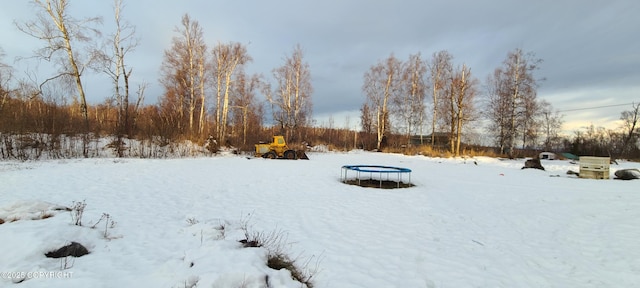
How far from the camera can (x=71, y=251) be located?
11.3ft

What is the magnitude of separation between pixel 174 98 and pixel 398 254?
29.9 m

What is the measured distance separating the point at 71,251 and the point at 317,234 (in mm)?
3683

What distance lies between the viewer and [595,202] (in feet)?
26.2

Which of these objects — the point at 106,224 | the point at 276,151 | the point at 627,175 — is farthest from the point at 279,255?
the point at 627,175

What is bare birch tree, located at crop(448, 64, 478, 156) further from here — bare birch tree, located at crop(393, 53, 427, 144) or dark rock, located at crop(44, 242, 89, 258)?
dark rock, located at crop(44, 242, 89, 258)

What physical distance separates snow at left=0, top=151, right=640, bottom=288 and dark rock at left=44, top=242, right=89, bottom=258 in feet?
0.42

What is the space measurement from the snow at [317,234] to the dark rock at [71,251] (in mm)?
129

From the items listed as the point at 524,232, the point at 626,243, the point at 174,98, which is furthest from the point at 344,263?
the point at 174,98

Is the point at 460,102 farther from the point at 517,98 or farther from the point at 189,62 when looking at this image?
the point at 189,62

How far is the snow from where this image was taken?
10.7 feet

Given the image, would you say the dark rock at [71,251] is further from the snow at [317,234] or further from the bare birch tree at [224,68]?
the bare birch tree at [224,68]

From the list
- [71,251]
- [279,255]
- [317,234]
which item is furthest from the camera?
[317,234]

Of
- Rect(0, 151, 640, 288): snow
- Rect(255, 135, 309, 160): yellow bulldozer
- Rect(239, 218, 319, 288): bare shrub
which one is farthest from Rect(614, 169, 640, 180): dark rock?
Rect(255, 135, 309, 160): yellow bulldozer

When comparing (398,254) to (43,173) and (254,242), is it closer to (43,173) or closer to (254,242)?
(254,242)
